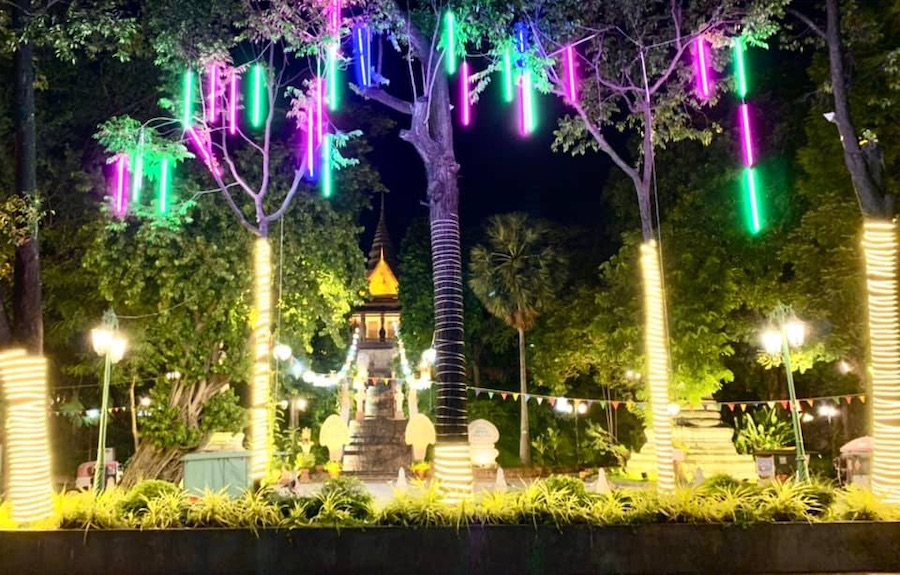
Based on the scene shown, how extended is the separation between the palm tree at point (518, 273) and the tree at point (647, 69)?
17.2 metres

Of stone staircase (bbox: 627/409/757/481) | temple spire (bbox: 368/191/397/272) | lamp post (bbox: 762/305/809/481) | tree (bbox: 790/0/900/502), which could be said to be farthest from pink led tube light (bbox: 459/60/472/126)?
temple spire (bbox: 368/191/397/272)

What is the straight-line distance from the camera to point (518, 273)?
3102 centimetres

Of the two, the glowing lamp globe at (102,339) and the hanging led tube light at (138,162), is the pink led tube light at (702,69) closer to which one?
the hanging led tube light at (138,162)

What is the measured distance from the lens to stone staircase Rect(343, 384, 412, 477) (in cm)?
2731

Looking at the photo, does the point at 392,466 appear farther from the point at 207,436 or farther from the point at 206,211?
the point at 206,211

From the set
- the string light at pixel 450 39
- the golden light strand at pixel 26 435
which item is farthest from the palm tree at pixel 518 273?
the golden light strand at pixel 26 435

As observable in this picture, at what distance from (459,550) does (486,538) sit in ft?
1.14

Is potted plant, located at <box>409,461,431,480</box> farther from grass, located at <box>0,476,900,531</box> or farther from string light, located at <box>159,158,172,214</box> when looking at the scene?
grass, located at <box>0,476,900,531</box>

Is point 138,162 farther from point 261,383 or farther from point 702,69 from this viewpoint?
point 702,69

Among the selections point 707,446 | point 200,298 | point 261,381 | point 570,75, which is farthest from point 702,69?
point 707,446

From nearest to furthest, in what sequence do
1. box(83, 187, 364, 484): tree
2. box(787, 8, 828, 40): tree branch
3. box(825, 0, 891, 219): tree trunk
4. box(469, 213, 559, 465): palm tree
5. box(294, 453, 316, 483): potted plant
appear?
box(825, 0, 891, 219): tree trunk
box(787, 8, 828, 40): tree branch
box(83, 187, 364, 484): tree
box(294, 453, 316, 483): potted plant
box(469, 213, 559, 465): palm tree

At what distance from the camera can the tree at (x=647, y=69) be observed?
1066cm

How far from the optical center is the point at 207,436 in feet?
61.1

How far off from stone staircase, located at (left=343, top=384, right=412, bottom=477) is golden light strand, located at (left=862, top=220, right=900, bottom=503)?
65.6 ft
